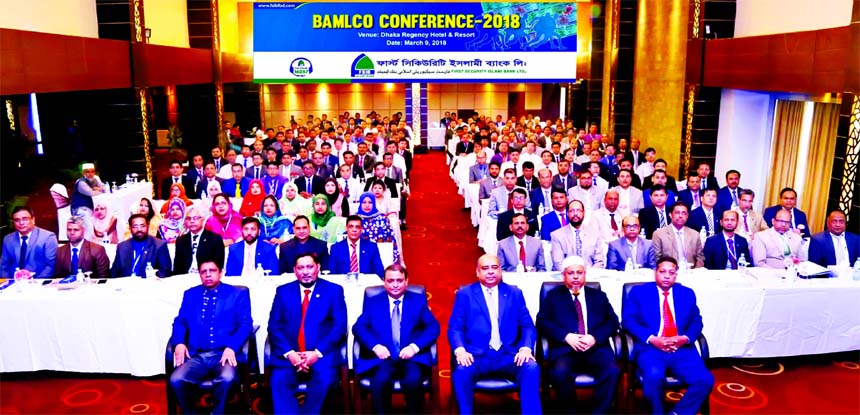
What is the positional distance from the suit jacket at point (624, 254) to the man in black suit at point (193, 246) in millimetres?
3486

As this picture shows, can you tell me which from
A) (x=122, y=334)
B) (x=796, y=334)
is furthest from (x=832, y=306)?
(x=122, y=334)

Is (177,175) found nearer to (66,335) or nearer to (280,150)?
(280,150)

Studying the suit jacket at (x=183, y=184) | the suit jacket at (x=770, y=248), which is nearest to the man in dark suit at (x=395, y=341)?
the suit jacket at (x=770, y=248)

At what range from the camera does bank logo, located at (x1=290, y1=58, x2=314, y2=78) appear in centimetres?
1280

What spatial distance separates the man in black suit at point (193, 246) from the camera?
246 inches

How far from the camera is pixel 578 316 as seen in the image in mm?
4633

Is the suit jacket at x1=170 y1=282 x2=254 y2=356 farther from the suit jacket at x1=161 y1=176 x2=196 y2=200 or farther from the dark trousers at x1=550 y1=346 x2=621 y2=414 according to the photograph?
the suit jacket at x1=161 y1=176 x2=196 y2=200

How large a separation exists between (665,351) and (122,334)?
152 inches

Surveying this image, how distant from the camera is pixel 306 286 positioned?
182 inches

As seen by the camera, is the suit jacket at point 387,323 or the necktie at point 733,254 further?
the necktie at point 733,254

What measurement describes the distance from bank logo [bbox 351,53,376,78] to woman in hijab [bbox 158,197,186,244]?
6240 millimetres

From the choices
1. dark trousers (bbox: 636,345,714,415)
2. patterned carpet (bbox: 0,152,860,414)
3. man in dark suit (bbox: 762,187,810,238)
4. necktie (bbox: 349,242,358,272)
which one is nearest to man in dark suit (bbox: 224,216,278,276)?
necktie (bbox: 349,242,358,272)

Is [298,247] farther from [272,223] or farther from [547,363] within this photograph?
[547,363]

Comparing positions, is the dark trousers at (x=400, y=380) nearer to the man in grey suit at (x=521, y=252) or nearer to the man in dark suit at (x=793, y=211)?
the man in grey suit at (x=521, y=252)
